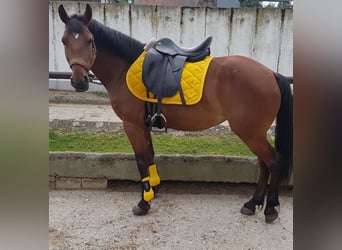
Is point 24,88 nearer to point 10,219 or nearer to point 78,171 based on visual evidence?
point 10,219

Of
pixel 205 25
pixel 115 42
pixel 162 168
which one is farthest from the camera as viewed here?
pixel 205 25

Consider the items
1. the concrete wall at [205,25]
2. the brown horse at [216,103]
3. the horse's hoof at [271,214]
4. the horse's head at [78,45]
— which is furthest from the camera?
the concrete wall at [205,25]

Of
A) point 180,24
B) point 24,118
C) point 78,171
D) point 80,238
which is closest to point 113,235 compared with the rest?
point 80,238

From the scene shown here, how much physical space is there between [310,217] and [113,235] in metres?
1.04

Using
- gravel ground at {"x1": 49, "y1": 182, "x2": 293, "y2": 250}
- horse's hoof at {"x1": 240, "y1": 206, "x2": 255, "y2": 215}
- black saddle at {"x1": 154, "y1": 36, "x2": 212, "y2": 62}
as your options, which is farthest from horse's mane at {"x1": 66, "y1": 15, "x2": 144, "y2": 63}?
horse's hoof at {"x1": 240, "y1": 206, "x2": 255, "y2": 215}

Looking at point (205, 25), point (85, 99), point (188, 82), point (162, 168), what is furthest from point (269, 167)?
point (85, 99)

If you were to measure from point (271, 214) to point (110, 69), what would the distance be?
1.10 meters

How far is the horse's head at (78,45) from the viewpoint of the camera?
120cm

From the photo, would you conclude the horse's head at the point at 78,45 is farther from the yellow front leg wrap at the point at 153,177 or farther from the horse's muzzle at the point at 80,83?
the yellow front leg wrap at the point at 153,177

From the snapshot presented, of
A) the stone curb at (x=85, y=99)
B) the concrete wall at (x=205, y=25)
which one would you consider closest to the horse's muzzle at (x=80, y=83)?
the concrete wall at (x=205, y=25)

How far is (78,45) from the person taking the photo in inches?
47.7

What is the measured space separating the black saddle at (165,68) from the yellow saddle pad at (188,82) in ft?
0.07

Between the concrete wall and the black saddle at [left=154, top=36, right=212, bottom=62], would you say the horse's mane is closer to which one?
the black saddle at [left=154, top=36, right=212, bottom=62]

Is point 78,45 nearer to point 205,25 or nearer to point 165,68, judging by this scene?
point 165,68
